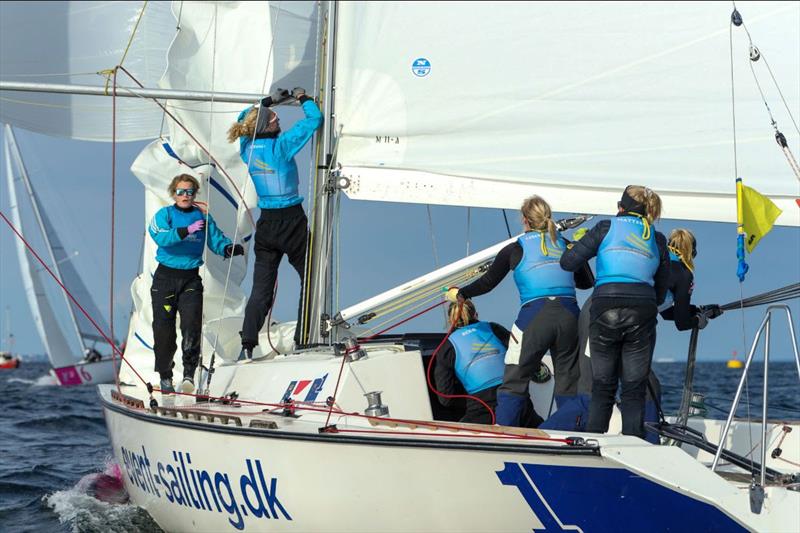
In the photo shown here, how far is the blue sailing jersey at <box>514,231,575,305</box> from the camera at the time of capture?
4844 millimetres

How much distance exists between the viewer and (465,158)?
223 inches

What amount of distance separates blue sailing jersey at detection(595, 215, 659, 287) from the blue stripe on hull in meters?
1.01

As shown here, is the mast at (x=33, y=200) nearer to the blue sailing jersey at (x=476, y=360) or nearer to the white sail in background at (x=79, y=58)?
the white sail in background at (x=79, y=58)

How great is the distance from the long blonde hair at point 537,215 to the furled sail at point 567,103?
58 centimetres

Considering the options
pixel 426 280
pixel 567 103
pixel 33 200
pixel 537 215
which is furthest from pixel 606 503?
pixel 33 200

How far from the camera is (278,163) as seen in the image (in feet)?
20.0

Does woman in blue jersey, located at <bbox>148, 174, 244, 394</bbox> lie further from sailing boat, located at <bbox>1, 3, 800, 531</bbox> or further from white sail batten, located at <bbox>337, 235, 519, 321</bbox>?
white sail batten, located at <bbox>337, 235, 519, 321</bbox>

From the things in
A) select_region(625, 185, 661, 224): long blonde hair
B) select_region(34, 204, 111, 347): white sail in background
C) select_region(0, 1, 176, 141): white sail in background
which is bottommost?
select_region(34, 204, 111, 347): white sail in background

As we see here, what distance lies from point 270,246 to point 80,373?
2926cm

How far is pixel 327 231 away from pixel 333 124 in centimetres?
61

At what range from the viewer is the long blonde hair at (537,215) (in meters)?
4.94

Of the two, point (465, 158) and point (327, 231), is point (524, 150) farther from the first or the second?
point (327, 231)

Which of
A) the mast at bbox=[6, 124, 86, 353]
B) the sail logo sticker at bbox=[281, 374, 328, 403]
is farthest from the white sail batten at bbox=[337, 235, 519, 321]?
the mast at bbox=[6, 124, 86, 353]

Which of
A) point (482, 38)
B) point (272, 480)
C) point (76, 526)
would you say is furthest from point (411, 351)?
point (76, 526)
